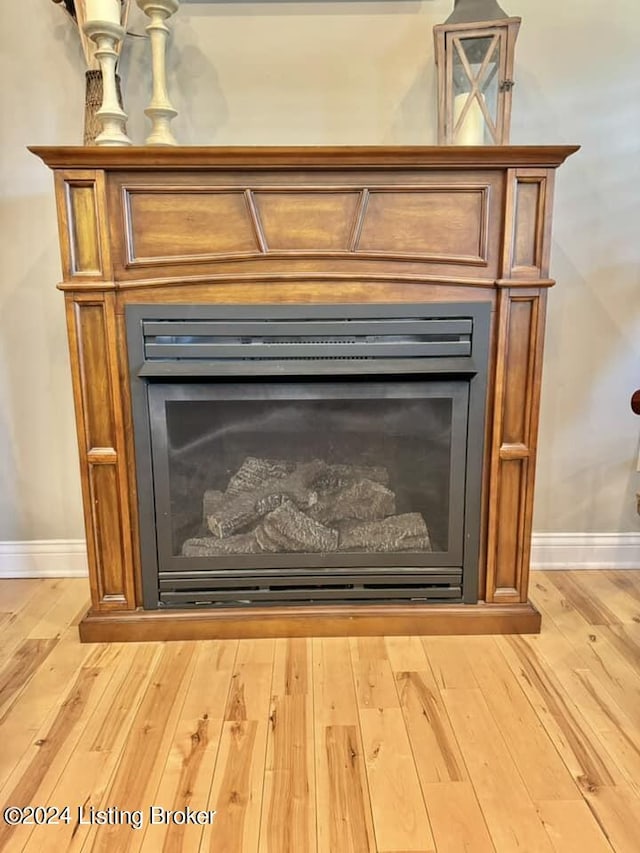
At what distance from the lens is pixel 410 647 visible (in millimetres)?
1660

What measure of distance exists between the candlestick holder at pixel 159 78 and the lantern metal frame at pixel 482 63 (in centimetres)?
76

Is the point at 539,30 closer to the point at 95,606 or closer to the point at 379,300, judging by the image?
the point at 379,300

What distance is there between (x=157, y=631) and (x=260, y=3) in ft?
6.30

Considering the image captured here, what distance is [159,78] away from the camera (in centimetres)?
166

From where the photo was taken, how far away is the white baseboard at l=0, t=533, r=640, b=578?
2.10 m

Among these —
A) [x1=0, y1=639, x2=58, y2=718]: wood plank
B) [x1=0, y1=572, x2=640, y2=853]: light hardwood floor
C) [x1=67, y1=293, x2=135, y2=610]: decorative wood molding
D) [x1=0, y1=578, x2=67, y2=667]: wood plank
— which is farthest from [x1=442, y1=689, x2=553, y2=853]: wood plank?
[x1=0, y1=578, x2=67, y2=667]: wood plank

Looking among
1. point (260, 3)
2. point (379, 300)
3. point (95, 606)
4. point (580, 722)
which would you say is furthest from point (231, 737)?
point (260, 3)

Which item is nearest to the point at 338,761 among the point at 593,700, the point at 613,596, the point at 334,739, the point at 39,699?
the point at 334,739

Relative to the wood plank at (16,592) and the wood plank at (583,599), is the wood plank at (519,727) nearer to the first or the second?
the wood plank at (583,599)

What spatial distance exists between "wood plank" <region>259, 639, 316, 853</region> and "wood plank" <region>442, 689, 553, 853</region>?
34cm

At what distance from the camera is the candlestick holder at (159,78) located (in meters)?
1.62

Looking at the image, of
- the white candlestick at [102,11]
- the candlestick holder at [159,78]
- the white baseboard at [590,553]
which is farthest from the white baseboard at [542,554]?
the white candlestick at [102,11]

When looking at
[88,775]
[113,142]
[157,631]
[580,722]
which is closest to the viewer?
[88,775]

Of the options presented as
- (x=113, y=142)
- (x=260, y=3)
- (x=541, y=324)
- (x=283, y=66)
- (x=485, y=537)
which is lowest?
(x=485, y=537)
